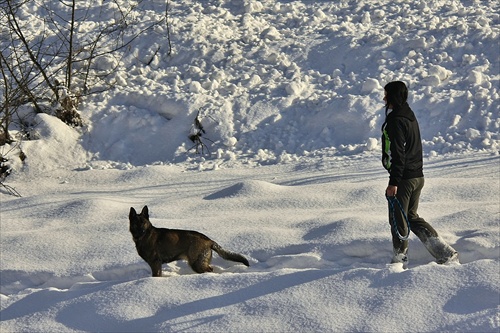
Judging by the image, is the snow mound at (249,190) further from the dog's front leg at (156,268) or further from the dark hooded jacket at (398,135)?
the dark hooded jacket at (398,135)

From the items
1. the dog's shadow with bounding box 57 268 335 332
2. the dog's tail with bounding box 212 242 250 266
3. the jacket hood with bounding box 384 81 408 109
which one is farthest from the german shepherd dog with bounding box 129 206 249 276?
the jacket hood with bounding box 384 81 408 109

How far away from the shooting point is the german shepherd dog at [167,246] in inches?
276

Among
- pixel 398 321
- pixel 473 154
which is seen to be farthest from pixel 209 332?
pixel 473 154

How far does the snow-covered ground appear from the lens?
6.11 meters

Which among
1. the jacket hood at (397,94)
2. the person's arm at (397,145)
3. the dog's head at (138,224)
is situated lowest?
the dog's head at (138,224)

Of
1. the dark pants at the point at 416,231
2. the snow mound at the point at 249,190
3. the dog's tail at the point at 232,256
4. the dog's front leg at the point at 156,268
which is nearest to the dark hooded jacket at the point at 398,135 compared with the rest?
the dark pants at the point at 416,231

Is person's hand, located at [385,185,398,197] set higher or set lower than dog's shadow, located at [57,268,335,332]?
higher

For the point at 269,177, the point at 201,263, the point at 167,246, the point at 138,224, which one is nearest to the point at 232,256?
the point at 201,263

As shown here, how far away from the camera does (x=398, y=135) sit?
252 inches

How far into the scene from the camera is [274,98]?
11.7 metres

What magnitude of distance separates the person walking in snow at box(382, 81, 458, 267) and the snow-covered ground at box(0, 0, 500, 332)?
1.35ft

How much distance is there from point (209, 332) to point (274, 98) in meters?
6.37

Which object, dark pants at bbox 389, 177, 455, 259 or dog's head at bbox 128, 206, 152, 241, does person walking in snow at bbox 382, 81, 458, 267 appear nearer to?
dark pants at bbox 389, 177, 455, 259

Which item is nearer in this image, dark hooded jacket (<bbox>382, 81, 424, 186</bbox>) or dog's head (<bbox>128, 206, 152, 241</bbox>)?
dark hooded jacket (<bbox>382, 81, 424, 186</bbox>)
